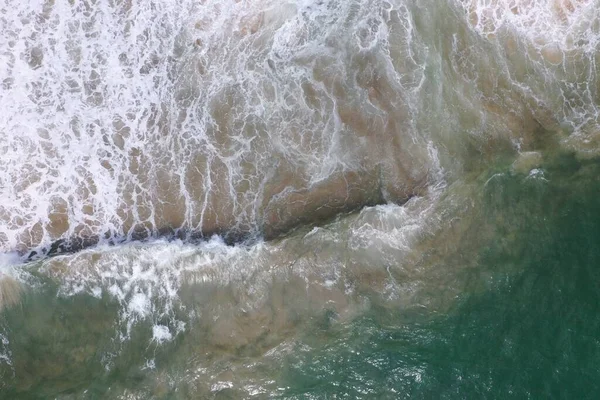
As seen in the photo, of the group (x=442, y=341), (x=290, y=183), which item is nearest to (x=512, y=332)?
(x=442, y=341)

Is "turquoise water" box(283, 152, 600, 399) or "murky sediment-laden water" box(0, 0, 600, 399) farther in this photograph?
"murky sediment-laden water" box(0, 0, 600, 399)

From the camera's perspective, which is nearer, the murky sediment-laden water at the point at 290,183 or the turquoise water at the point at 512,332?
the turquoise water at the point at 512,332

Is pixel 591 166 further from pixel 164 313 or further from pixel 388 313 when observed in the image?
pixel 164 313

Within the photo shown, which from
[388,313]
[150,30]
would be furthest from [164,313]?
[150,30]

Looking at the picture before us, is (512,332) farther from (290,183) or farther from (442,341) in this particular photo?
(290,183)

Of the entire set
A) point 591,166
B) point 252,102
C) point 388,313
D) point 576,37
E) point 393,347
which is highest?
point 576,37
